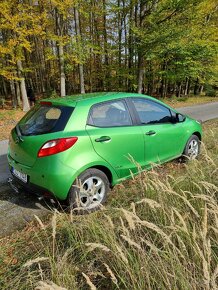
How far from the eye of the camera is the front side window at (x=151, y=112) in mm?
4539

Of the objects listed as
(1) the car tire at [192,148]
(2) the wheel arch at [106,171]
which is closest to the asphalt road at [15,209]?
(2) the wheel arch at [106,171]

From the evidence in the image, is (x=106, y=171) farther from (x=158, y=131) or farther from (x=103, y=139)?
(x=158, y=131)

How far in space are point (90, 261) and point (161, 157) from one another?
2.83m

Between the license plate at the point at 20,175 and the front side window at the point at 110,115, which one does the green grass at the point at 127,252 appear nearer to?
the license plate at the point at 20,175

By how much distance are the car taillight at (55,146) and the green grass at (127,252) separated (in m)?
0.89

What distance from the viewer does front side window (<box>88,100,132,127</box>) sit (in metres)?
3.85

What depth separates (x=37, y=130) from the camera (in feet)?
12.2

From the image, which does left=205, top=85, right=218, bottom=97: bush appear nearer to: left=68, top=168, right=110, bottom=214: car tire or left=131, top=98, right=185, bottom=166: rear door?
left=131, top=98, right=185, bottom=166: rear door

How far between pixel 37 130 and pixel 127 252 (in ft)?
7.39

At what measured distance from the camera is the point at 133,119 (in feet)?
14.3

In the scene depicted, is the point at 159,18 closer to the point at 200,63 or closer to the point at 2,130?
the point at 200,63

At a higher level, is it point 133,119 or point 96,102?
point 96,102

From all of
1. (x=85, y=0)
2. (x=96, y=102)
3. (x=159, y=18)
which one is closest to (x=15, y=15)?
(x=85, y=0)

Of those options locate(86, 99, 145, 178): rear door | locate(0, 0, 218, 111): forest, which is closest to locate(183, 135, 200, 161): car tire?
locate(86, 99, 145, 178): rear door
